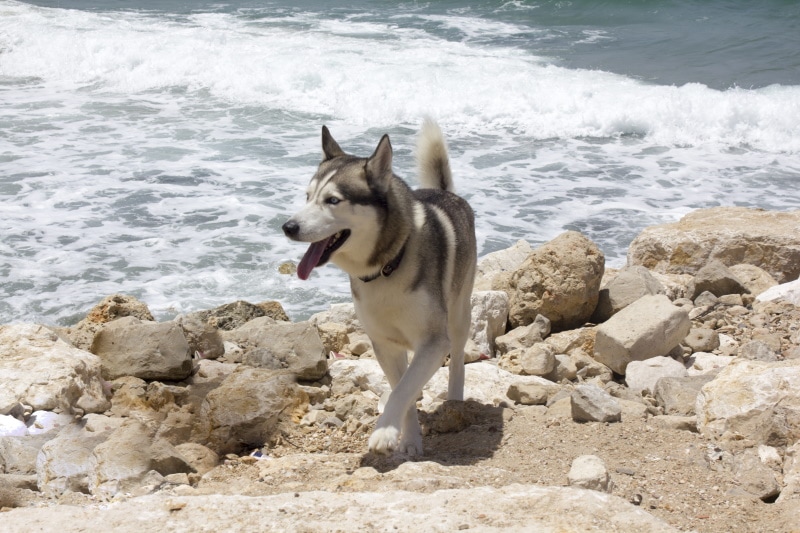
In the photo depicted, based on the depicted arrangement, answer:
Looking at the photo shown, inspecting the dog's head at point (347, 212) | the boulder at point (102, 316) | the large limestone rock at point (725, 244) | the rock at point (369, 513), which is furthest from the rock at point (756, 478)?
the boulder at point (102, 316)

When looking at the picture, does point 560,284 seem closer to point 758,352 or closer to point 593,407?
point 758,352

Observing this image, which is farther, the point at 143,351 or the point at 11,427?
the point at 143,351

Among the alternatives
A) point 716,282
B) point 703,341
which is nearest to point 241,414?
point 703,341

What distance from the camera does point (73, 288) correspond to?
8734mm

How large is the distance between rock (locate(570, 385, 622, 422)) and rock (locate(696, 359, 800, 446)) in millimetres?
438

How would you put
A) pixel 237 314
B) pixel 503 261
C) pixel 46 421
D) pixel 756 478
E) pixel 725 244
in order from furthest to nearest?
1. pixel 503 261
2. pixel 725 244
3. pixel 237 314
4. pixel 46 421
5. pixel 756 478

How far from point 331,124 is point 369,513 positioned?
13.5 metres

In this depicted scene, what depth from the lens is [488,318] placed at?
6.85 metres

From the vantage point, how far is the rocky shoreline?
3195mm

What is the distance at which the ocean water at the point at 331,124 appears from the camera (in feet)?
31.8

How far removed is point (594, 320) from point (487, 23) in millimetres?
18908

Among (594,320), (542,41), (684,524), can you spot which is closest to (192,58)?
(542,41)

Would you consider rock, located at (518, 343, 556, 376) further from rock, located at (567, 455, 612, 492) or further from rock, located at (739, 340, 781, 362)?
rock, located at (567, 455, 612, 492)

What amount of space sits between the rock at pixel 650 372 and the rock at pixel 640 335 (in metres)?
0.10
